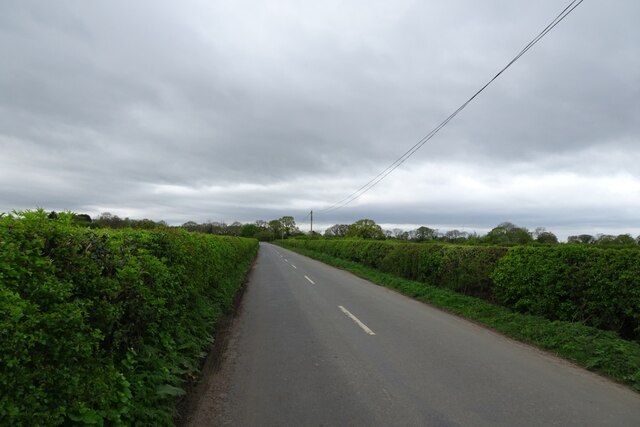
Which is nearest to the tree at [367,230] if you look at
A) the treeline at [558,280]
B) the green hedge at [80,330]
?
the treeline at [558,280]

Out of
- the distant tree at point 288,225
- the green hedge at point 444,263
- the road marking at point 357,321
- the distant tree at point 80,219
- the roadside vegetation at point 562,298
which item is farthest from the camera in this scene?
the distant tree at point 288,225

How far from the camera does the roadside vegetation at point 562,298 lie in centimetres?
661

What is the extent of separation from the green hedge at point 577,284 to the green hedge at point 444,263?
1.24m

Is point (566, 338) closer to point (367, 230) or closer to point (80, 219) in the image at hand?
point (80, 219)

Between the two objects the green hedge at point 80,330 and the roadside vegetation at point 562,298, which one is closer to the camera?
the green hedge at point 80,330

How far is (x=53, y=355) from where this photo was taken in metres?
2.58

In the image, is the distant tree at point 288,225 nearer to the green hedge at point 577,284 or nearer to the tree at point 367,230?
the tree at point 367,230

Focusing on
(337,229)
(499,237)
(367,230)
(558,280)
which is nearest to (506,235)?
(499,237)

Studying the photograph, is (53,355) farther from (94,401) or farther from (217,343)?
(217,343)

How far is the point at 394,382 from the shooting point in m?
5.05

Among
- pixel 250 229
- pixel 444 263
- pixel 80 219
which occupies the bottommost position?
pixel 444 263

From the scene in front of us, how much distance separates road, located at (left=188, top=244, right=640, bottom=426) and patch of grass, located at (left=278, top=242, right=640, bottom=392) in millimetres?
349

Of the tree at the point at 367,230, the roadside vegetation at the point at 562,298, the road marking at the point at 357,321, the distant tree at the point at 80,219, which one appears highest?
the tree at the point at 367,230

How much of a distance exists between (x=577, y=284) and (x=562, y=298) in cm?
57
